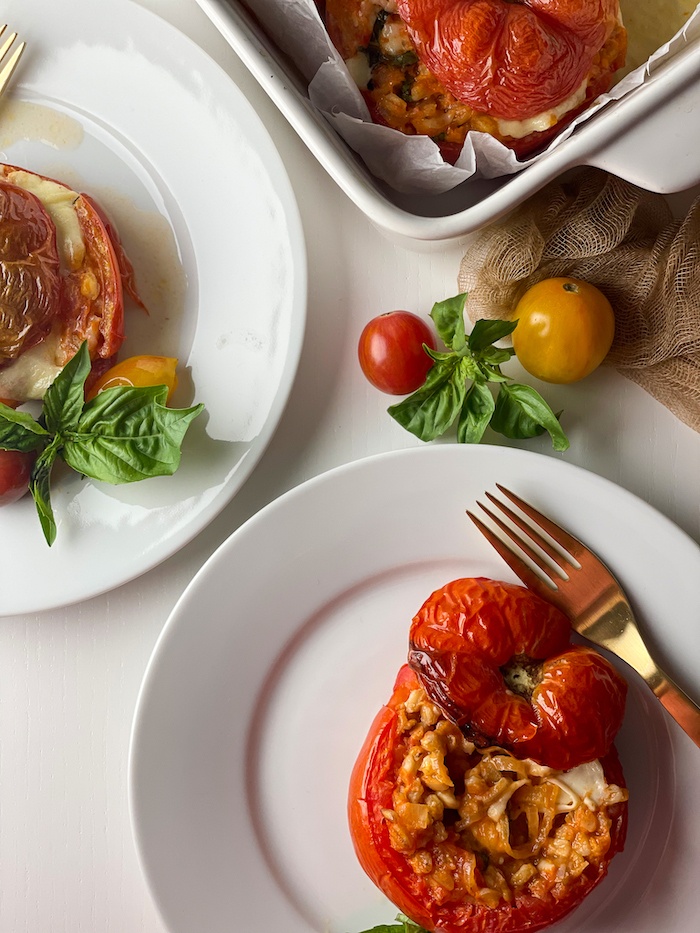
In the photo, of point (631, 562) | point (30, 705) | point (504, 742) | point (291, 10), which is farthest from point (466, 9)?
point (30, 705)

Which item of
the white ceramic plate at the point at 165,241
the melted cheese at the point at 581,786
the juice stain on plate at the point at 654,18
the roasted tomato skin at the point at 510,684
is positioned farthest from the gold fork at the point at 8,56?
the melted cheese at the point at 581,786

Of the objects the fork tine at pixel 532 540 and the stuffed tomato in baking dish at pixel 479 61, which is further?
Answer: the fork tine at pixel 532 540

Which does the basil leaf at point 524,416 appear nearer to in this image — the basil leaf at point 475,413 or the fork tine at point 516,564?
the basil leaf at point 475,413

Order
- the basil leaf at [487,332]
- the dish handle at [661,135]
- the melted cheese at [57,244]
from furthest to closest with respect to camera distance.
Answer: the melted cheese at [57,244] → the basil leaf at [487,332] → the dish handle at [661,135]

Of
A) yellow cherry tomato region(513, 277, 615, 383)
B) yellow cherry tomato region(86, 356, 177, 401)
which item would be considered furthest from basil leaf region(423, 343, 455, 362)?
yellow cherry tomato region(86, 356, 177, 401)

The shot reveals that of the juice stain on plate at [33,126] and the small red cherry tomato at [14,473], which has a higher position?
the juice stain on plate at [33,126]

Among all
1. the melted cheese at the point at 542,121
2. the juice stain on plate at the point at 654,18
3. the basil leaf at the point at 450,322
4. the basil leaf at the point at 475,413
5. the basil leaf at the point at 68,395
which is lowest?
the basil leaf at the point at 68,395

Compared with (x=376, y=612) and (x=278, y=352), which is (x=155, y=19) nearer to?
(x=278, y=352)

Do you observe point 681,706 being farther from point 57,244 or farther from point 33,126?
point 33,126
